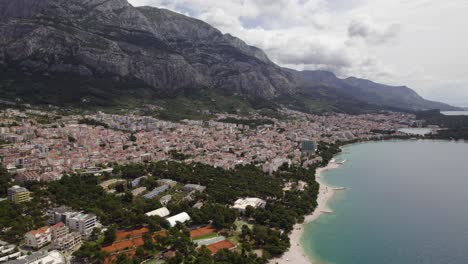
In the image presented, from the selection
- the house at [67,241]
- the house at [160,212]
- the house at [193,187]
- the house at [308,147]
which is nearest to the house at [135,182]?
the house at [193,187]

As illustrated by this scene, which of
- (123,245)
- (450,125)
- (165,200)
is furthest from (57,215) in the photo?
(450,125)

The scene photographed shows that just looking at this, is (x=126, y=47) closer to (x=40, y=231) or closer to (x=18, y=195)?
(x=18, y=195)

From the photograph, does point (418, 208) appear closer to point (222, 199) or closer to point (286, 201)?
point (286, 201)

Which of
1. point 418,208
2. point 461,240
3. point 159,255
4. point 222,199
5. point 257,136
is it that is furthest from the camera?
Result: point 257,136

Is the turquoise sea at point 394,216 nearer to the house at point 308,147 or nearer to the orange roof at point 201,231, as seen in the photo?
the house at point 308,147

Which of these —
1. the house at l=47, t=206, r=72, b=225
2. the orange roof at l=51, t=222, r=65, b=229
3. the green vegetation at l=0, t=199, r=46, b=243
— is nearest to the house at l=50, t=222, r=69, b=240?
the orange roof at l=51, t=222, r=65, b=229

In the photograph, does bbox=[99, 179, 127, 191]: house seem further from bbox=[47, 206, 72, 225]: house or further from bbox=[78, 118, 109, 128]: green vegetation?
bbox=[78, 118, 109, 128]: green vegetation

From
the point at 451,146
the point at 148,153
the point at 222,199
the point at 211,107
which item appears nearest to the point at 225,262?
the point at 222,199
